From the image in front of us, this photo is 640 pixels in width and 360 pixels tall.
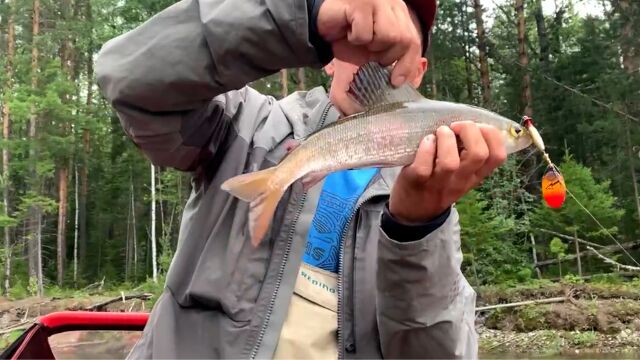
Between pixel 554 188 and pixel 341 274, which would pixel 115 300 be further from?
pixel 554 188

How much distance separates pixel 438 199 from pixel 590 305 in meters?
11.4

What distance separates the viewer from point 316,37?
1563mm

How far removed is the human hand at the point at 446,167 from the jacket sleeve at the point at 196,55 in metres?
0.36

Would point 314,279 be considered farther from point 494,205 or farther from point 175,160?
point 494,205

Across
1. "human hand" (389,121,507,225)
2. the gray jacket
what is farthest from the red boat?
"human hand" (389,121,507,225)

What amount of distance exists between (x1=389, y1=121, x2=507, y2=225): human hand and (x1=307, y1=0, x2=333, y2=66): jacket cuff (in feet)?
1.08

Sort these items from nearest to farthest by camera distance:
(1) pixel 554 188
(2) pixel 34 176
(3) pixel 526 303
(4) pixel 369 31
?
1. (4) pixel 369 31
2. (1) pixel 554 188
3. (3) pixel 526 303
4. (2) pixel 34 176

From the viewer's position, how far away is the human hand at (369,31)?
1.47 metres

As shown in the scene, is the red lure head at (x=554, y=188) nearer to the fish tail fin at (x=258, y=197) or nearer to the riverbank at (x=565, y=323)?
the fish tail fin at (x=258, y=197)

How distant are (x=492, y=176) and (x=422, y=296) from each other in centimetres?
1520

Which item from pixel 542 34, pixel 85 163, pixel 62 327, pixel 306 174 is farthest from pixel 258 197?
pixel 85 163

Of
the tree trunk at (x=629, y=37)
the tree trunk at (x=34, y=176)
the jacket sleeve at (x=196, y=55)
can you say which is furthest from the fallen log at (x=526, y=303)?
the tree trunk at (x=34, y=176)

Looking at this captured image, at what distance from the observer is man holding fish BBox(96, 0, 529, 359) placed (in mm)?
1607

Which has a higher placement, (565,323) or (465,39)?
(465,39)
